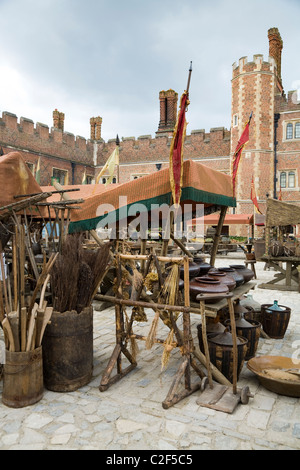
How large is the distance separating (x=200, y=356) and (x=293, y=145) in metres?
23.1

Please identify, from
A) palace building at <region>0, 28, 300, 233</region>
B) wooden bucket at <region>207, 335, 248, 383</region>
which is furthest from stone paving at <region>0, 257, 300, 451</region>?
palace building at <region>0, 28, 300, 233</region>

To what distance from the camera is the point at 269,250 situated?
984 cm

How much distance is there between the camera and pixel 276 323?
16.7 ft

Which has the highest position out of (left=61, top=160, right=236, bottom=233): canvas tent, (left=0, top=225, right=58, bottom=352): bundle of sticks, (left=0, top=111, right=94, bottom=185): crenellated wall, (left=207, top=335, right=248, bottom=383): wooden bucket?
(left=0, top=111, right=94, bottom=185): crenellated wall

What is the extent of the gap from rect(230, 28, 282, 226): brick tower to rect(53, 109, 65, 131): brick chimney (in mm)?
13702

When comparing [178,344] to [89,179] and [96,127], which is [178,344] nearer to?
[89,179]

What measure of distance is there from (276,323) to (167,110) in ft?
87.0

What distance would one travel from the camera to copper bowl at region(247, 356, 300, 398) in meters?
3.26

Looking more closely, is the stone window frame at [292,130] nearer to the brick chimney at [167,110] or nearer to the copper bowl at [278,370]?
the brick chimney at [167,110]

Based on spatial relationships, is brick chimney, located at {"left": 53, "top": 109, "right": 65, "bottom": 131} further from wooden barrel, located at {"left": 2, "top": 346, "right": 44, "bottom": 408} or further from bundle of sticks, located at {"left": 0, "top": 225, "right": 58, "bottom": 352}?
wooden barrel, located at {"left": 2, "top": 346, "right": 44, "bottom": 408}

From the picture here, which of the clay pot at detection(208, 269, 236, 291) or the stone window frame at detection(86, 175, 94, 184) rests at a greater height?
the stone window frame at detection(86, 175, 94, 184)

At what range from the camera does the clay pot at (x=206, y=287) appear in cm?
361

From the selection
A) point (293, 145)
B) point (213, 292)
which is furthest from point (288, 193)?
point (213, 292)
